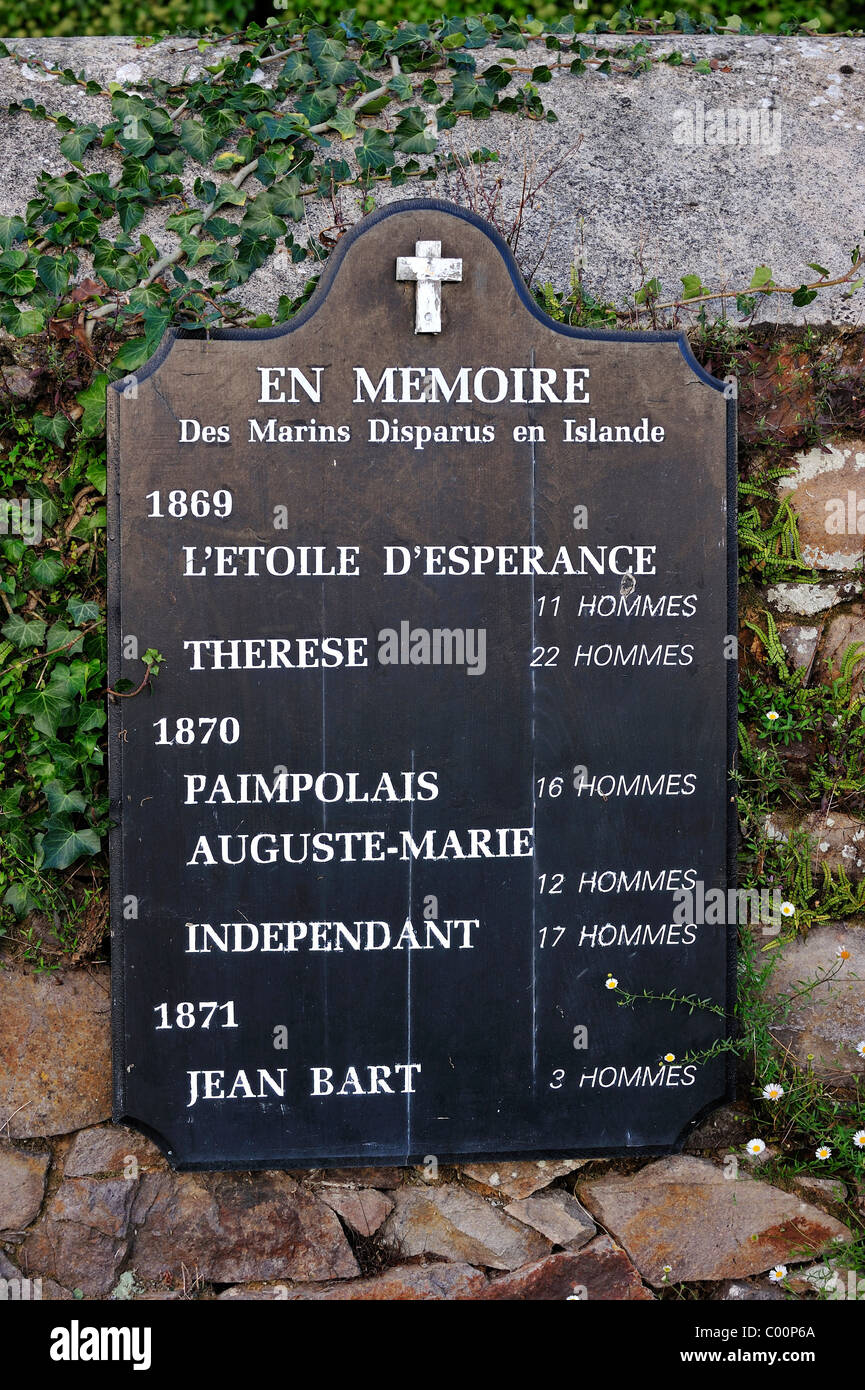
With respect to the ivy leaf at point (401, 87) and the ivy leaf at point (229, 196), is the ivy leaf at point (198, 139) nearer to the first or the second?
Result: the ivy leaf at point (229, 196)

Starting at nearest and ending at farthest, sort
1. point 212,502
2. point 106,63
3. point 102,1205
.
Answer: point 212,502 → point 102,1205 → point 106,63

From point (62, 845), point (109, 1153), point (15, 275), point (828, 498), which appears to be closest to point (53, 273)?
point (15, 275)

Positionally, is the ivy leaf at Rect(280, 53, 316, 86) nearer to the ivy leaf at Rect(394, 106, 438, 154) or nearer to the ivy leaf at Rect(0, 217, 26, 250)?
the ivy leaf at Rect(394, 106, 438, 154)

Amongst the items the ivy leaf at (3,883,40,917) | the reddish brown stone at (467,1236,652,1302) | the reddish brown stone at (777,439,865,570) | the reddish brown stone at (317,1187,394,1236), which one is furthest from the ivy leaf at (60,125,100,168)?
the reddish brown stone at (467,1236,652,1302)

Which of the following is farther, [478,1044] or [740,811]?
[740,811]

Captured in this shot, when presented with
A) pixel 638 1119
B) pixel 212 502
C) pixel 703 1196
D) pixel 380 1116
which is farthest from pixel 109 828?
pixel 703 1196

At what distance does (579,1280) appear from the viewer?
8.14 feet

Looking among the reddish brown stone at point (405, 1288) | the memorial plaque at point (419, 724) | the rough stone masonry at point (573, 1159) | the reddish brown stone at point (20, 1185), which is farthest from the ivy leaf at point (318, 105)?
the reddish brown stone at point (405, 1288)

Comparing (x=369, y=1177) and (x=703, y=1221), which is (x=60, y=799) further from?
(x=703, y=1221)

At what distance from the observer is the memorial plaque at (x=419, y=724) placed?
2.32 m

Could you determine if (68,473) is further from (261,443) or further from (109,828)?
(109,828)

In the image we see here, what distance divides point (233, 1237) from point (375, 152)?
2985mm

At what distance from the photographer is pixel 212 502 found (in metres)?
2.32

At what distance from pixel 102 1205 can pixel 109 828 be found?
40.4 inches
